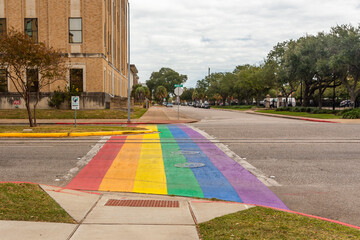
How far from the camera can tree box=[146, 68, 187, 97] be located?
592ft

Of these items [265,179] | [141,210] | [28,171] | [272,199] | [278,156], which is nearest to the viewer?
[141,210]

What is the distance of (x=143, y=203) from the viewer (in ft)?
20.0

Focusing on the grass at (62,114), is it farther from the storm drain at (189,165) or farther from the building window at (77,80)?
the storm drain at (189,165)

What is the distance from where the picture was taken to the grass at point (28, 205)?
193 inches

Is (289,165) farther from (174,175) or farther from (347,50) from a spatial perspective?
(347,50)

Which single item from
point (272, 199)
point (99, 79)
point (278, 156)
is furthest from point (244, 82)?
point (272, 199)

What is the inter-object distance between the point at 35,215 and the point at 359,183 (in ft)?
21.9

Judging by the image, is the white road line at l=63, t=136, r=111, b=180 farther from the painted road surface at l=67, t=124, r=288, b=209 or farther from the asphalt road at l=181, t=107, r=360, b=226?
the asphalt road at l=181, t=107, r=360, b=226

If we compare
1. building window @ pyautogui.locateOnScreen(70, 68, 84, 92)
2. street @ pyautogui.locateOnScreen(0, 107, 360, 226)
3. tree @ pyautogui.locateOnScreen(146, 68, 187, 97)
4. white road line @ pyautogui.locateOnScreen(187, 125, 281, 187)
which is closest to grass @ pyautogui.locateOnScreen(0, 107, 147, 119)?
building window @ pyautogui.locateOnScreen(70, 68, 84, 92)

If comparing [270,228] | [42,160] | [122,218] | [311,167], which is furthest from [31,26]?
[270,228]

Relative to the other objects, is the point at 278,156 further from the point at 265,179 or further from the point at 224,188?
the point at 224,188

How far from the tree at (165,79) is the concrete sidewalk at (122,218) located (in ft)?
571

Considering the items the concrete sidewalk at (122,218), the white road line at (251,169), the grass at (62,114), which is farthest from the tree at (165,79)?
the concrete sidewalk at (122,218)

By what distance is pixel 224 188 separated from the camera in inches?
289
